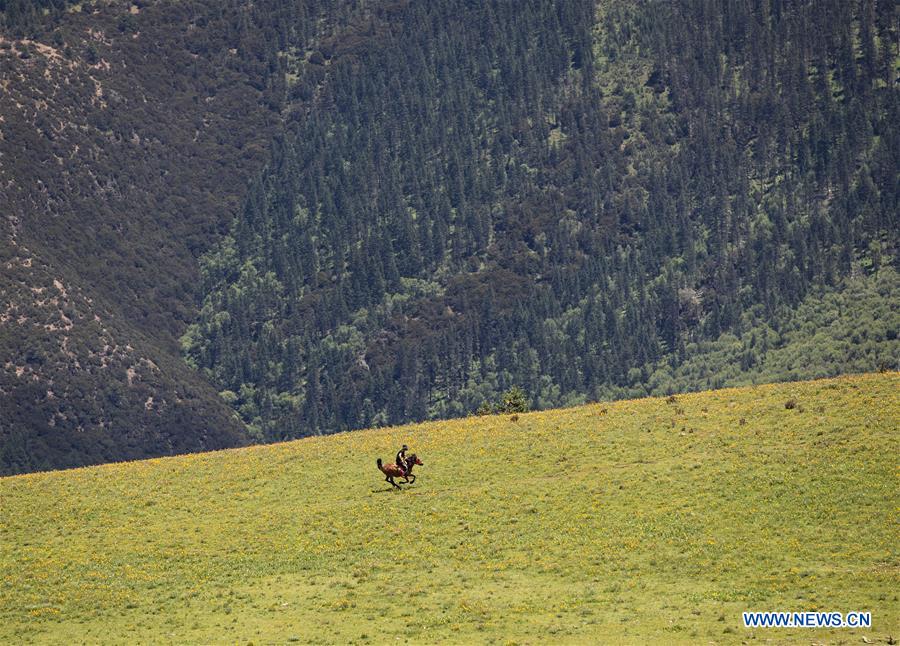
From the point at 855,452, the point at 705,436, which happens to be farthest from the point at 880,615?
the point at 705,436

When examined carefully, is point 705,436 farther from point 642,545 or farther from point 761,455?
point 642,545

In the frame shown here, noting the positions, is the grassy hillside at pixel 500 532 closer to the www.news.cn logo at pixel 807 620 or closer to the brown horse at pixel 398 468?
the www.news.cn logo at pixel 807 620

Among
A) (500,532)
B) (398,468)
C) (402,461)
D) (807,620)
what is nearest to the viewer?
(807,620)

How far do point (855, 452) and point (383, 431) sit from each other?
2524cm

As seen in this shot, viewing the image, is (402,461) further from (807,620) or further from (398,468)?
(807,620)

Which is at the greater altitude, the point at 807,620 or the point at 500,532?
the point at 500,532

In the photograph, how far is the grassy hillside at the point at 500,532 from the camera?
6319 cm

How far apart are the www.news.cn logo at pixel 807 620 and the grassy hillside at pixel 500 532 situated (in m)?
0.48

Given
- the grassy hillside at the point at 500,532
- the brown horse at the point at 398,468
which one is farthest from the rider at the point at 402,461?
the grassy hillside at the point at 500,532

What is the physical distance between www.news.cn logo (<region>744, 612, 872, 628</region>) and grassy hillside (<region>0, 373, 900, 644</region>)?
48 centimetres

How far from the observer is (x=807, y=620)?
59.0 meters

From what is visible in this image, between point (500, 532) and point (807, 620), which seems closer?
point (807, 620)

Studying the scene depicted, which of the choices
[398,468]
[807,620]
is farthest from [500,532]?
[807,620]

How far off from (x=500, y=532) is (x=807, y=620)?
1639 cm
